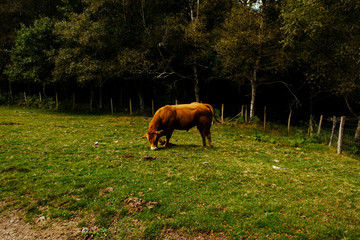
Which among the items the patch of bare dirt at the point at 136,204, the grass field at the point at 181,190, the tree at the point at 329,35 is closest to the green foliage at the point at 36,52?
the grass field at the point at 181,190

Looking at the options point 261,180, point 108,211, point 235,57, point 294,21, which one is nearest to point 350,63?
point 294,21

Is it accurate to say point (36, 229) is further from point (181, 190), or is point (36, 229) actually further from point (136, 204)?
point (181, 190)

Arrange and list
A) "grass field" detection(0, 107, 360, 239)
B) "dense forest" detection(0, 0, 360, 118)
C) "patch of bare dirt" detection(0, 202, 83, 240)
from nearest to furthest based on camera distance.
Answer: "patch of bare dirt" detection(0, 202, 83, 240) < "grass field" detection(0, 107, 360, 239) < "dense forest" detection(0, 0, 360, 118)

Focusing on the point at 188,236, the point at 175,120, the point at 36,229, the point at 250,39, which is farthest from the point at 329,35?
the point at 36,229

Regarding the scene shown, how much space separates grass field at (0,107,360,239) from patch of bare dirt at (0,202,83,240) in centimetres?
18

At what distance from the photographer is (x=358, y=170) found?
9125 millimetres

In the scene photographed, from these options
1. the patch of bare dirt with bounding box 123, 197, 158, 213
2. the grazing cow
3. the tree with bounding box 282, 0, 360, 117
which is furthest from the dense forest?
the patch of bare dirt with bounding box 123, 197, 158, 213

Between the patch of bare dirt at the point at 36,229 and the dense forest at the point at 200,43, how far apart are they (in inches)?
648

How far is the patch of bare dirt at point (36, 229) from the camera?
4410mm

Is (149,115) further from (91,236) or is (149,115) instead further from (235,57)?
(91,236)

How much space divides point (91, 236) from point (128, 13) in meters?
23.4

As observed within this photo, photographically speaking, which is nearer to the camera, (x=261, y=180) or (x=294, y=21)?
(x=261, y=180)

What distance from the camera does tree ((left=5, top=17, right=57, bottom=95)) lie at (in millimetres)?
23641

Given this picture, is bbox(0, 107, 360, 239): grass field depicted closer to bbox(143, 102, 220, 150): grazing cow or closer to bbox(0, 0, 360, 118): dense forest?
bbox(143, 102, 220, 150): grazing cow
